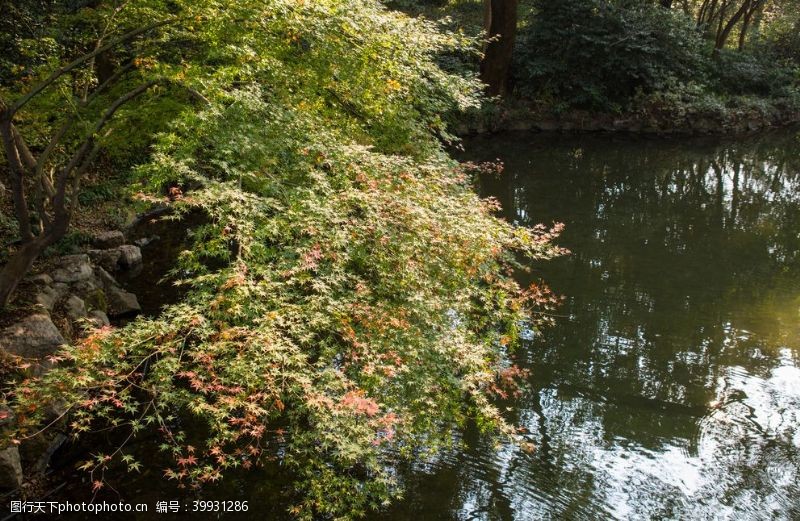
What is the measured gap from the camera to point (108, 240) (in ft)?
27.3

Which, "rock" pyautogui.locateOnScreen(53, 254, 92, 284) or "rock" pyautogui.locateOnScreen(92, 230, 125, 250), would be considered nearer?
"rock" pyautogui.locateOnScreen(53, 254, 92, 284)

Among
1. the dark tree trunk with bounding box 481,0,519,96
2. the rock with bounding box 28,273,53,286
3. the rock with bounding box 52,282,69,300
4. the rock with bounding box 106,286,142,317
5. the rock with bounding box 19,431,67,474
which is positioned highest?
the dark tree trunk with bounding box 481,0,519,96

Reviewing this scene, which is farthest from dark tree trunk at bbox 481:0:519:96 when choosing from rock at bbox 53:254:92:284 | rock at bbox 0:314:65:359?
rock at bbox 0:314:65:359

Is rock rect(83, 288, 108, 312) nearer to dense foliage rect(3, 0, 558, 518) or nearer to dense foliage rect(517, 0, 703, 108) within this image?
dense foliage rect(3, 0, 558, 518)

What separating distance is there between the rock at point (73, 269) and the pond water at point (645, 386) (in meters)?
2.77

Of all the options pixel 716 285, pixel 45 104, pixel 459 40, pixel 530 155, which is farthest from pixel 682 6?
pixel 45 104

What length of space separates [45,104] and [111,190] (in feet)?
11.4

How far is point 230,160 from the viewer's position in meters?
4.49

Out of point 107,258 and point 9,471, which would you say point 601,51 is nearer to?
point 107,258

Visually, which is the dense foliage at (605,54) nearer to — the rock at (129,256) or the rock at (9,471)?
the rock at (129,256)

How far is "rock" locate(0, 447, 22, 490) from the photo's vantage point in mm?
4465

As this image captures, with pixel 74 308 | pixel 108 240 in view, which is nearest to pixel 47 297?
pixel 74 308

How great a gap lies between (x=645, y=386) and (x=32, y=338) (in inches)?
240

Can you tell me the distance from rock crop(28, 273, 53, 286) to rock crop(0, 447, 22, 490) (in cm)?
229
